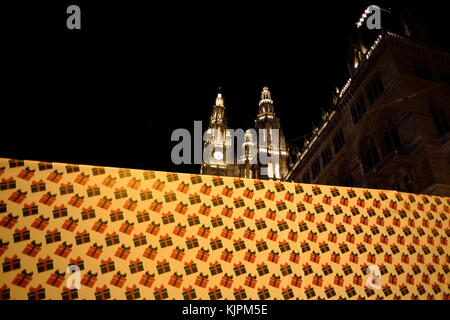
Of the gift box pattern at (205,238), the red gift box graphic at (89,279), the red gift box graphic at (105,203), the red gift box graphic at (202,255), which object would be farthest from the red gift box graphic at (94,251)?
the red gift box graphic at (202,255)

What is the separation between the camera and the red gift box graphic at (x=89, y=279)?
323 centimetres

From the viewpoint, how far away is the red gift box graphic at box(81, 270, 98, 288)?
10.6 ft

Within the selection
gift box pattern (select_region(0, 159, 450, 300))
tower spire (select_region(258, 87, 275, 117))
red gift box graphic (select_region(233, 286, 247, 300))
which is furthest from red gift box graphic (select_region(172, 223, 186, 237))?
tower spire (select_region(258, 87, 275, 117))

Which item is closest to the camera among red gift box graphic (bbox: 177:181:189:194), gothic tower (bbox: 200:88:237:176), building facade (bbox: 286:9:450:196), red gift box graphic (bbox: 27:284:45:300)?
red gift box graphic (bbox: 27:284:45:300)

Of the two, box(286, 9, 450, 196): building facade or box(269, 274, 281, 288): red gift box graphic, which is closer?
box(269, 274, 281, 288): red gift box graphic

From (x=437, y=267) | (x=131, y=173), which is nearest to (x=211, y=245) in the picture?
(x=131, y=173)

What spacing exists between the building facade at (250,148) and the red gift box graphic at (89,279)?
55.4 meters

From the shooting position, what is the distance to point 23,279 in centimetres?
314

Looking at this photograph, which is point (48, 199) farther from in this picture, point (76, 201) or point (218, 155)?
point (218, 155)

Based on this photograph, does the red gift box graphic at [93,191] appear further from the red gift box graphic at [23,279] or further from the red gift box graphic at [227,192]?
the red gift box graphic at [227,192]

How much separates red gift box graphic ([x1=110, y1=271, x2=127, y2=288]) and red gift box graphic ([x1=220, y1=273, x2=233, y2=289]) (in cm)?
120

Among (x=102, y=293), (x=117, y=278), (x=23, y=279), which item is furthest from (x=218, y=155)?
(x=23, y=279)

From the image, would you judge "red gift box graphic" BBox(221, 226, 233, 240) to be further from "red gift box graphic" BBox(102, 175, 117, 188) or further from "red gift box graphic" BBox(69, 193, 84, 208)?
"red gift box graphic" BBox(69, 193, 84, 208)

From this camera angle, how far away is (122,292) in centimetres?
330
